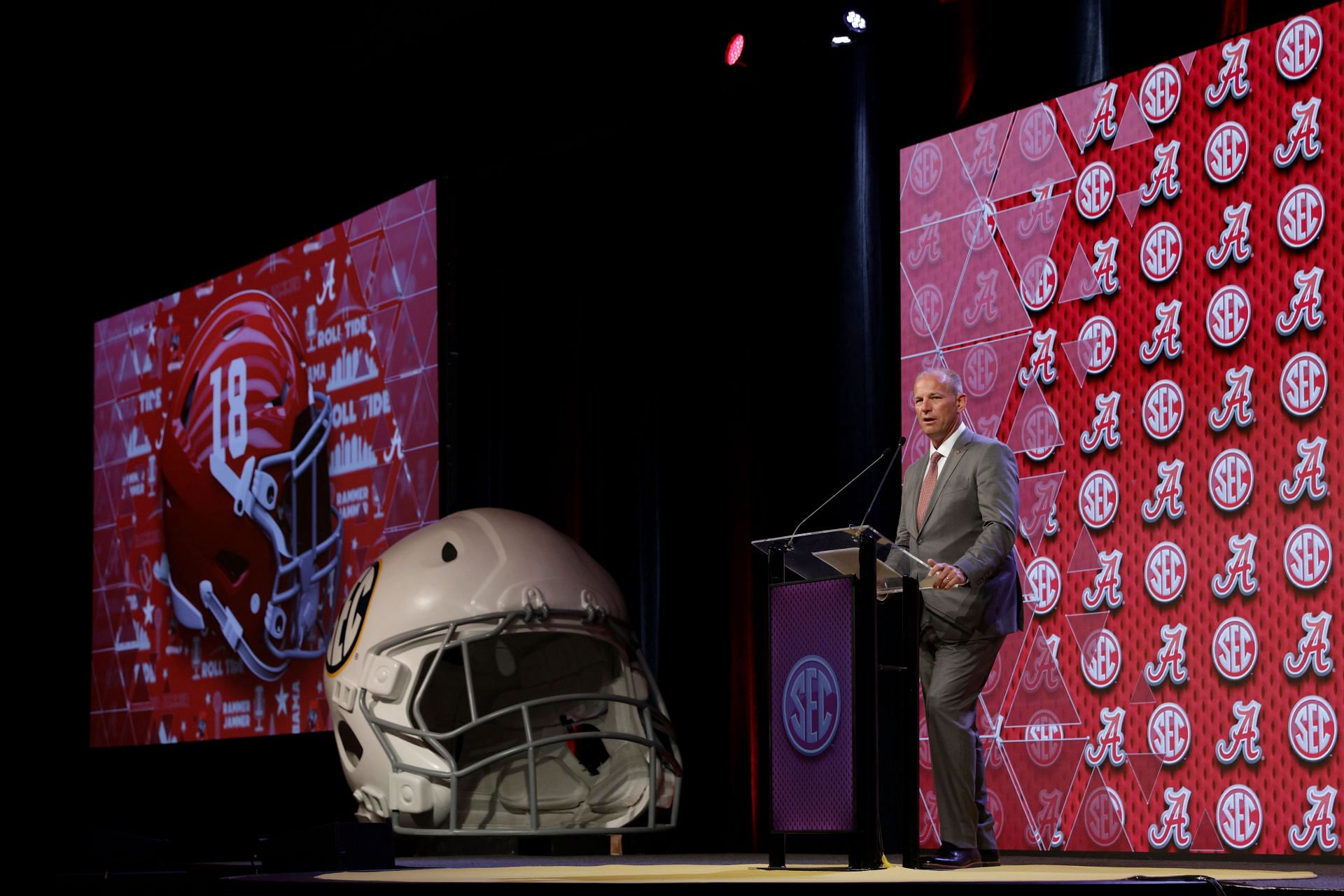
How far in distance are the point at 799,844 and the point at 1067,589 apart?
1.32 m

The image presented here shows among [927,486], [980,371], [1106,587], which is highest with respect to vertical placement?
[980,371]

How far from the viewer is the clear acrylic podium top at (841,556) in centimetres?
305

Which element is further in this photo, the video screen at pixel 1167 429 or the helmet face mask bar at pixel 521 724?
the helmet face mask bar at pixel 521 724

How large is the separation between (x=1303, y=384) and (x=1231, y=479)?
275mm

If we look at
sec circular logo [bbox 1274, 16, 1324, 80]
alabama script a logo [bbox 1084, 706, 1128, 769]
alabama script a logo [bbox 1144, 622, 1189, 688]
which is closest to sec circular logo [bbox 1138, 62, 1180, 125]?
sec circular logo [bbox 1274, 16, 1324, 80]

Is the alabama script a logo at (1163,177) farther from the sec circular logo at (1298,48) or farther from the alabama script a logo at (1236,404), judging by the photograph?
the alabama script a logo at (1236,404)

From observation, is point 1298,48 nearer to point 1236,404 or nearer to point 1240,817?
point 1236,404

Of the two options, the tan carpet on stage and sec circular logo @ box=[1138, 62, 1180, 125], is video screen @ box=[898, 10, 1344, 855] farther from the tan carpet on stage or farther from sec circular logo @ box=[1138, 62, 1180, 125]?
the tan carpet on stage

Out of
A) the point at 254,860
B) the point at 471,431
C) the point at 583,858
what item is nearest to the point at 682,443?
the point at 471,431

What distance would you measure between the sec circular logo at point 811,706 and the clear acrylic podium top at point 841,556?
0.20m

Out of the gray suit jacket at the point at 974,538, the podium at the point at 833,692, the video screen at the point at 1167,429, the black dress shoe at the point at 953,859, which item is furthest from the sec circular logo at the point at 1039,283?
the black dress shoe at the point at 953,859

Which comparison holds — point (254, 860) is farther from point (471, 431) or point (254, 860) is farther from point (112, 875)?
point (471, 431)

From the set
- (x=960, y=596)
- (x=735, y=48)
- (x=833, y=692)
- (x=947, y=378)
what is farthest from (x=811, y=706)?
(x=735, y=48)

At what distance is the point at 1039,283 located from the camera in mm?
4098
